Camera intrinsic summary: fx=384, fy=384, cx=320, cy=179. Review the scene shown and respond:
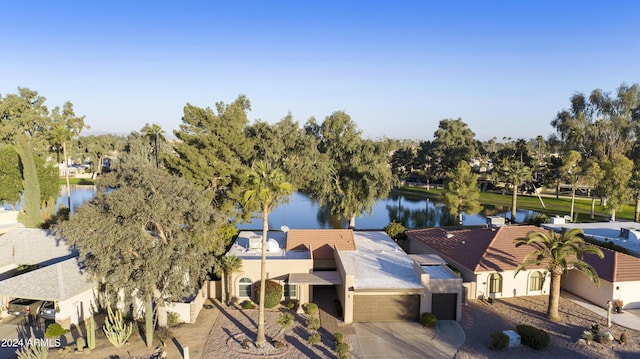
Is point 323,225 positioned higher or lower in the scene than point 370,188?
lower

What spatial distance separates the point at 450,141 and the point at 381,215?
28.2 m

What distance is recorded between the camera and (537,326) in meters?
20.9

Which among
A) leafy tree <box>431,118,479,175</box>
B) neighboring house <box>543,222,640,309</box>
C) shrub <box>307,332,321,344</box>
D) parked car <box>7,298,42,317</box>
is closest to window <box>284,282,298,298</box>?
shrub <box>307,332,321,344</box>

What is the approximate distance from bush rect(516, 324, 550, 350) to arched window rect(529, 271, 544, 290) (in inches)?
272

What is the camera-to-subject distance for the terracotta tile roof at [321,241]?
27111 millimetres

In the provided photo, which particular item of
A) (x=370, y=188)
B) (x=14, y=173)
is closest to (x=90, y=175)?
(x=14, y=173)

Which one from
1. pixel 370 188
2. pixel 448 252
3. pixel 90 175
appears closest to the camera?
pixel 448 252

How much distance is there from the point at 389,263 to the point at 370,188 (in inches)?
619

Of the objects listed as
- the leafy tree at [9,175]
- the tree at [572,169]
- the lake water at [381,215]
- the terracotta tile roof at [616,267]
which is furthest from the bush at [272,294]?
the tree at [572,169]

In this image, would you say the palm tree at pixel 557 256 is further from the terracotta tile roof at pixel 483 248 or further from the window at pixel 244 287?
the window at pixel 244 287

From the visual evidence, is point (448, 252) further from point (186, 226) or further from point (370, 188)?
point (186, 226)

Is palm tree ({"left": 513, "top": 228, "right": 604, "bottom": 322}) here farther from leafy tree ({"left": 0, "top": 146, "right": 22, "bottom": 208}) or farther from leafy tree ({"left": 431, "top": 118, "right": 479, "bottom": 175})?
leafy tree ({"left": 431, "top": 118, "right": 479, "bottom": 175})

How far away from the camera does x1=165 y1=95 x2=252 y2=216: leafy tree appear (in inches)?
1318

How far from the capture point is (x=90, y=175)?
101m
